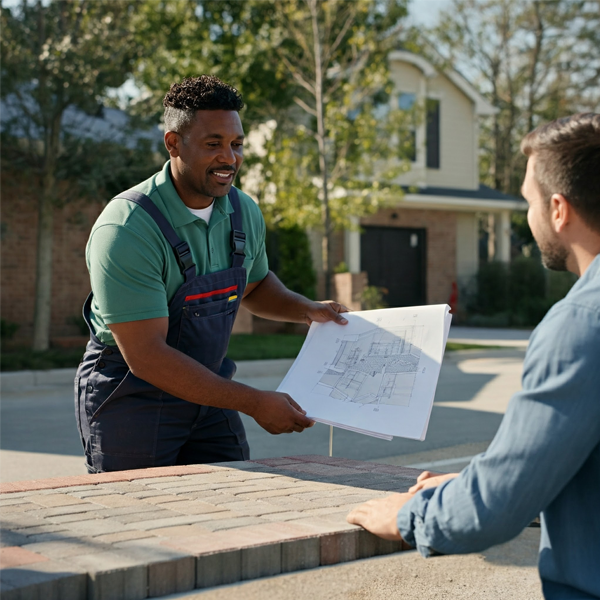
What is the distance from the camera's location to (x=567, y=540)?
6.17 ft

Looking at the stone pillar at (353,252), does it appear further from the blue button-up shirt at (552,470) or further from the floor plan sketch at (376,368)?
the blue button-up shirt at (552,470)

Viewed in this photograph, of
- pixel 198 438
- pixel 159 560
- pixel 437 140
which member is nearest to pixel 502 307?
pixel 437 140

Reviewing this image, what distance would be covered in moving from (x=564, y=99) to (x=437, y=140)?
593 inches

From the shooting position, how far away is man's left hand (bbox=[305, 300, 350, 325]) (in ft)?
12.1

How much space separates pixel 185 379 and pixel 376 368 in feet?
2.31

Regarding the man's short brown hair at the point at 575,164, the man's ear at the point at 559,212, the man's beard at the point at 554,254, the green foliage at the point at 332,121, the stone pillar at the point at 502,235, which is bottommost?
the man's beard at the point at 554,254

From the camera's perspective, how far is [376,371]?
127 inches

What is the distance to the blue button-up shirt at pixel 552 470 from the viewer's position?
1.74 m

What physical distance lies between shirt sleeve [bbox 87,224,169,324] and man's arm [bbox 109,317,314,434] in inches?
1.7

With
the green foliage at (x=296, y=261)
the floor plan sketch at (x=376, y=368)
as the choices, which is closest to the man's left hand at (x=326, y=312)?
the floor plan sketch at (x=376, y=368)

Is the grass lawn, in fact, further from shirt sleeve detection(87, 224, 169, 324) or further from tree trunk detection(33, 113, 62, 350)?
shirt sleeve detection(87, 224, 169, 324)

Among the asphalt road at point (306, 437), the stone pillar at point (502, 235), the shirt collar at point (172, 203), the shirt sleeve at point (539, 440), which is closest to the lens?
→ the shirt sleeve at point (539, 440)

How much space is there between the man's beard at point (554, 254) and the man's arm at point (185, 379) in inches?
53.0

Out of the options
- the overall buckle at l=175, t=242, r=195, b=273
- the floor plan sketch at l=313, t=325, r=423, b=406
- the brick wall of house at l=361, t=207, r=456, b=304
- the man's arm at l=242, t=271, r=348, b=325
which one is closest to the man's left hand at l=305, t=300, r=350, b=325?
the man's arm at l=242, t=271, r=348, b=325
